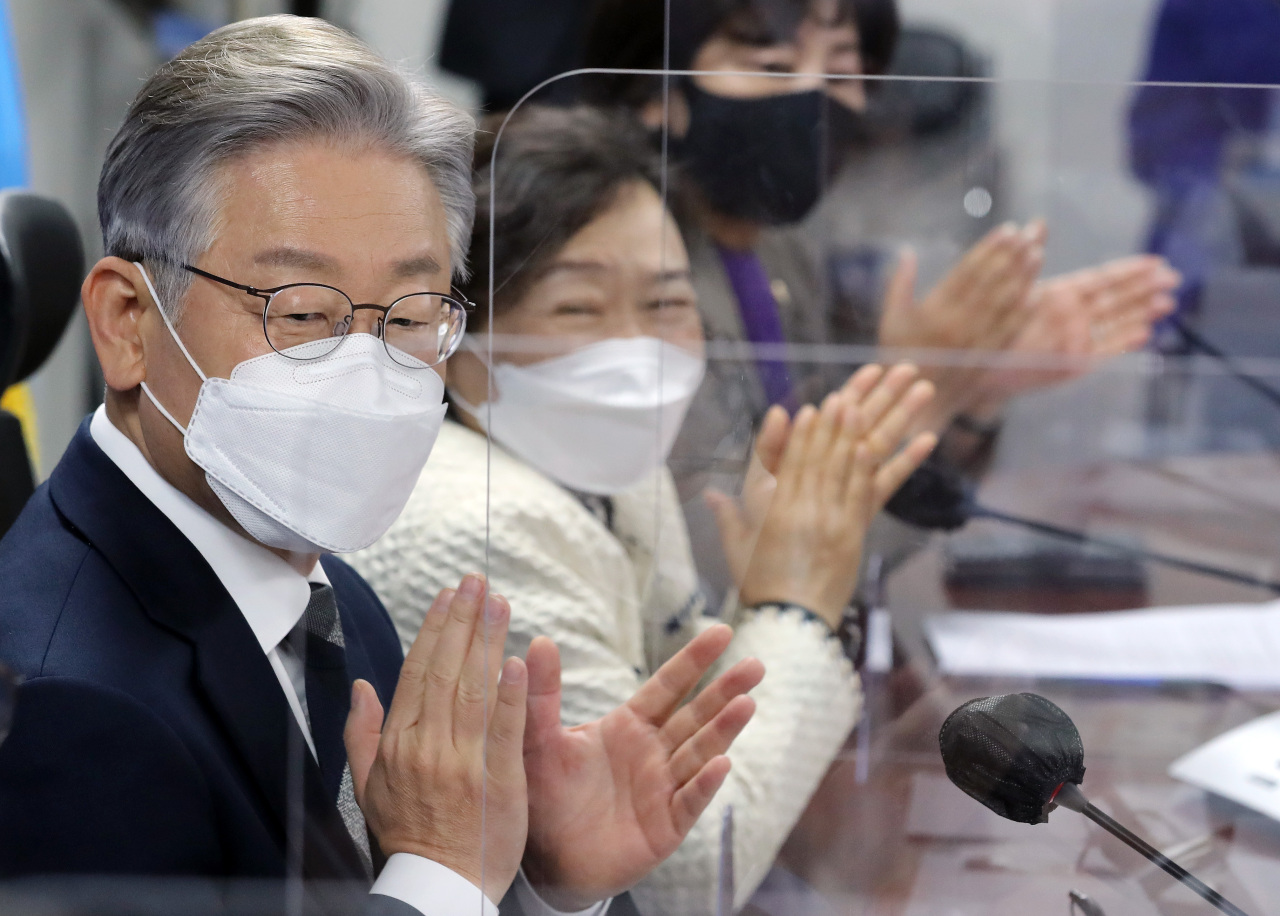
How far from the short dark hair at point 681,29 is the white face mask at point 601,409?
0.19 metres

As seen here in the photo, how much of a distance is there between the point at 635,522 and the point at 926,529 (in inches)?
10.1

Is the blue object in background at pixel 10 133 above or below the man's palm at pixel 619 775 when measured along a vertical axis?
above

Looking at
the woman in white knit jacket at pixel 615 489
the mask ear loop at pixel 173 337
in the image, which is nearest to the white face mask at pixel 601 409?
the woman in white knit jacket at pixel 615 489

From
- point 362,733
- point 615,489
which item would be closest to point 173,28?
point 615,489

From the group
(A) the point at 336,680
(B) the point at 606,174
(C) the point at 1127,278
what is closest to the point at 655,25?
(B) the point at 606,174

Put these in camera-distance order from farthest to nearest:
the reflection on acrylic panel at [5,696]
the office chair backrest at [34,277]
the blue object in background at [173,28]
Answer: the blue object in background at [173,28]
the office chair backrest at [34,277]
the reflection on acrylic panel at [5,696]

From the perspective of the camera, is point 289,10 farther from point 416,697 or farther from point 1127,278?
point 416,697

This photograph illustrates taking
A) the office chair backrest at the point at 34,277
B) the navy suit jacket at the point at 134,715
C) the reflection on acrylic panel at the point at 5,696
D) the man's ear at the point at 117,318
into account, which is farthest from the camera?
the office chair backrest at the point at 34,277

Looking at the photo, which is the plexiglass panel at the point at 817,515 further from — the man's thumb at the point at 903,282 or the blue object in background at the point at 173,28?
the blue object in background at the point at 173,28

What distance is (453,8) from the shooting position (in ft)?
8.27

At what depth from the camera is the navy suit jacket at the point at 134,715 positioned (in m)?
0.60

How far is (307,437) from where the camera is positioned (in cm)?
70

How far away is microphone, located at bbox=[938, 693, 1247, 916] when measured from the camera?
608mm

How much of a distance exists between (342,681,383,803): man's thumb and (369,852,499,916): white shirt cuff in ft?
0.16
